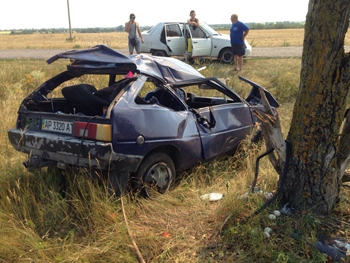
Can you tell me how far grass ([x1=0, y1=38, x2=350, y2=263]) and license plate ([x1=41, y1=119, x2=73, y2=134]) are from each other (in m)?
0.50

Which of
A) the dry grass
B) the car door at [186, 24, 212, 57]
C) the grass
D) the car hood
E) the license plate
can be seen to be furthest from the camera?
the dry grass

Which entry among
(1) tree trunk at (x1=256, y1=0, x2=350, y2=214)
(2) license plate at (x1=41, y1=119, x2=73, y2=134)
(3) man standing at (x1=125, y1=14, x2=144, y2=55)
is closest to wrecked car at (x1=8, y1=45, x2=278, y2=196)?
(2) license plate at (x1=41, y1=119, x2=73, y2=134)

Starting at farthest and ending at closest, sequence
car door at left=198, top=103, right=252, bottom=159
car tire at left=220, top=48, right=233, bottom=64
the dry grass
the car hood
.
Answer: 1. the dry grass
2. car tire at left=220, top=48, right=233, bottom=64
3. car door at left=198, top=103, right=252, bottom=159
4. the car hood

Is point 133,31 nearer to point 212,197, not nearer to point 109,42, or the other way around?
point 212,197

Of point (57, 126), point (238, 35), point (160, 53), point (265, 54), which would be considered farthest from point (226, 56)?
point (57, 126)

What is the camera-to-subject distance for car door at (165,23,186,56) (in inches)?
565

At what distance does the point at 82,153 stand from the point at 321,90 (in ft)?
7.60

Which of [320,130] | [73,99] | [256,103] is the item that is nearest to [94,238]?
[73,99]

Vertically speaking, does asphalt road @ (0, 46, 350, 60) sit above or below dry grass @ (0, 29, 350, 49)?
below

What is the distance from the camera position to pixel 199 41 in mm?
14312

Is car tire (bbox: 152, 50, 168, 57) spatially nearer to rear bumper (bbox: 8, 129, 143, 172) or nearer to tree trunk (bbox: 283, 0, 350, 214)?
rear bumper (bbox: 8, 129, 143, 172)

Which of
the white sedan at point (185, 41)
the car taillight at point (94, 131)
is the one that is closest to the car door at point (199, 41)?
the white sedan at point (185, 41)

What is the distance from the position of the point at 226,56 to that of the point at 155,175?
446 inches

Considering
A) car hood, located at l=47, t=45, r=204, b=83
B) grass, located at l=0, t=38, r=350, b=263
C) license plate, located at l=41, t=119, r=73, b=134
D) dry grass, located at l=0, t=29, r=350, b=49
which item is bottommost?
grass, located at l=0, t=38, r=350, b=263
